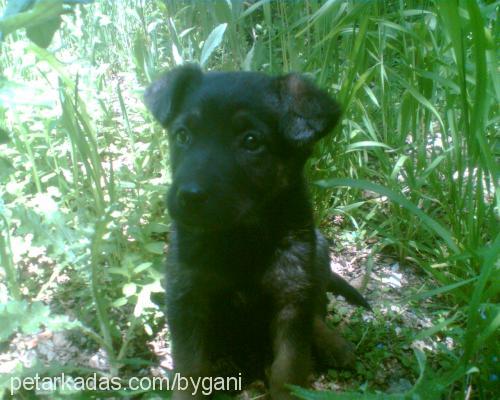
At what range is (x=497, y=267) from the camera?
207 cm

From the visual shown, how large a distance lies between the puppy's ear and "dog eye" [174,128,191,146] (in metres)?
0.35

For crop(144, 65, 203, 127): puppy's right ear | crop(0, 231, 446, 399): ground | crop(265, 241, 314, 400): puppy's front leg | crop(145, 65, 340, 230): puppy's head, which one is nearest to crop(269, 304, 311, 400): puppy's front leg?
crop(265, 241, 314, 400): puppy's front leg

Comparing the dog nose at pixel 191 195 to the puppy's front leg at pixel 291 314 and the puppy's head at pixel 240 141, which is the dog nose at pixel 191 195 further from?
the puppy's front leg at pixel 291 314

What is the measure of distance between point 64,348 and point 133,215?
1.99 feet

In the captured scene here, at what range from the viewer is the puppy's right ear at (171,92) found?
2.13m

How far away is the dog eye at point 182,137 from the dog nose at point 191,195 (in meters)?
0.29

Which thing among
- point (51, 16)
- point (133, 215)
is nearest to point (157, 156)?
point (133, 215)

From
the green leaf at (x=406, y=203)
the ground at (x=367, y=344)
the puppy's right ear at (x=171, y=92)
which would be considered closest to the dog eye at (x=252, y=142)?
the puppy's right ear at (x=171, y=92)

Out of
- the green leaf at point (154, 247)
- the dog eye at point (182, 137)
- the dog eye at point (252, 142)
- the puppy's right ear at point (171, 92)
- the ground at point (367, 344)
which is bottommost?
the ground at point (367, 344)

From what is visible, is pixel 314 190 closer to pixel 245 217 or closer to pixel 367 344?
pixel 367 344

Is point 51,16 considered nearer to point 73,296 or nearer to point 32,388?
point 32,388

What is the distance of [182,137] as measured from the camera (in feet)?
6.82

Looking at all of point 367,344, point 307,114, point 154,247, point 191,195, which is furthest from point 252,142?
point 367,344

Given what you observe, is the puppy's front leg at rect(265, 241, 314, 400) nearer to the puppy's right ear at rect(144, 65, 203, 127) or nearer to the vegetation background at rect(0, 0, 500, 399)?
the vegetation background at rect(0, 0, 500, 399)
